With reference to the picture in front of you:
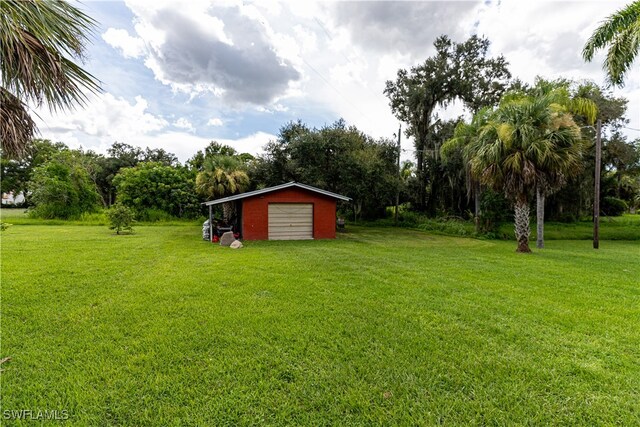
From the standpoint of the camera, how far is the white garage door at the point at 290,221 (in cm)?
1325

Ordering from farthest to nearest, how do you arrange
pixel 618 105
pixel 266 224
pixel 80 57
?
pixel 618 105
pixel 266 224
pixel 80 57

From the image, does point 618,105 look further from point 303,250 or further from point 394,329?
point 394,329

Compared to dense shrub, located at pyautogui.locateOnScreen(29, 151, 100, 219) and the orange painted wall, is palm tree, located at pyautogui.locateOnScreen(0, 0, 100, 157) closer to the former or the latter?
the orange painted wall

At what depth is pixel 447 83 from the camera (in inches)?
834

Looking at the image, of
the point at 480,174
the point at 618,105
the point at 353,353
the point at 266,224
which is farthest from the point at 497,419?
the point at 618,105

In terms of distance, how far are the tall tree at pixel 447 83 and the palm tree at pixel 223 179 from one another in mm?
13098

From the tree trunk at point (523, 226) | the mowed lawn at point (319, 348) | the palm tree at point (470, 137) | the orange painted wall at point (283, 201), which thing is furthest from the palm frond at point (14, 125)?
the palm tree at point (470, 137)

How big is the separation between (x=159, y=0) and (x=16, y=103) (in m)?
5.90

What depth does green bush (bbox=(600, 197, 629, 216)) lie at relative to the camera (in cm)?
2681

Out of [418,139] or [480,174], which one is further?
[418,139]

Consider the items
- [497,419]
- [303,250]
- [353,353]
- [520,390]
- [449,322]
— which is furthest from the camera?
[303,250]

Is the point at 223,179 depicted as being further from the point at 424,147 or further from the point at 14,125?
the point at 14,125

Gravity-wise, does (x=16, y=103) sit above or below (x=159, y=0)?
below

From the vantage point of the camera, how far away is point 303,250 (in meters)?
9.93
